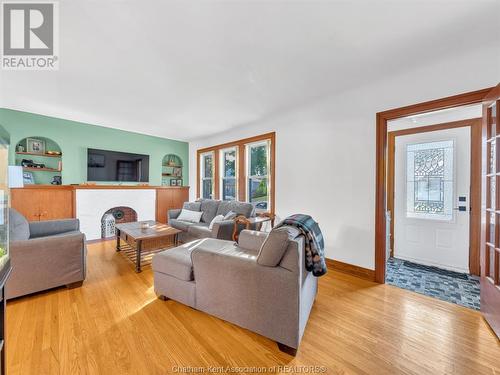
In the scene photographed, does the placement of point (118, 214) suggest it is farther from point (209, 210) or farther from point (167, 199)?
point (209, 210)

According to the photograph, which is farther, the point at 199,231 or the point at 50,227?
the point at 199,231

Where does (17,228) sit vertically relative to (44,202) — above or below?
below

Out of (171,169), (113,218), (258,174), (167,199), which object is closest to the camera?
(258,174)

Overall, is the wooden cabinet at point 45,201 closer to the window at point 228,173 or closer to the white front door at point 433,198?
the window at point 228,173

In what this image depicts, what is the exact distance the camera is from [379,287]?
8.17 feet

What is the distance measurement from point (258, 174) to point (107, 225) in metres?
3.50

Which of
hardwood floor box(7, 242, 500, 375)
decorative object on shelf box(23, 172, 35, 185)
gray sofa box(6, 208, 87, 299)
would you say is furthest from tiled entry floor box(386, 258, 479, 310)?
decorative object on shelf box(23, 172, 35, 185)

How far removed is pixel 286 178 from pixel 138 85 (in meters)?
2.58

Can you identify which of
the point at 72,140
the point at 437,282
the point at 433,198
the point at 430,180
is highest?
the point at 72,140

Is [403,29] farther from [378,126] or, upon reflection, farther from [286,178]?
[286,178]

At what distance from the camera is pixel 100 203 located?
4480 mm

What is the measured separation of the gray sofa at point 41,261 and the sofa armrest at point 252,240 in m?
1.85

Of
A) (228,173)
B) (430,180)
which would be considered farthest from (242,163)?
(430,180)

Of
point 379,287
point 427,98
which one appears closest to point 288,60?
point 427,98
